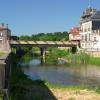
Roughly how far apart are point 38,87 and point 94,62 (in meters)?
38.4

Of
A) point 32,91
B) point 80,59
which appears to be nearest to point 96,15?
point 80,59

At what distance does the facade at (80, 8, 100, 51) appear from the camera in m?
86.1

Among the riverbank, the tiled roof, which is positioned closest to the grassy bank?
the riverbank

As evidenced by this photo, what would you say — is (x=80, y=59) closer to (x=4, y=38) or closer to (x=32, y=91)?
(x=4, y=38)

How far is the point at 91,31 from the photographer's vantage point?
88000 millimetres

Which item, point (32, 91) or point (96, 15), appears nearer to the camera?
point (32, 91)

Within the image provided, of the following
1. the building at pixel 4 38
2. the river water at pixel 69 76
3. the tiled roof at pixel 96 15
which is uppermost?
the tiled roof at pixel 96 15

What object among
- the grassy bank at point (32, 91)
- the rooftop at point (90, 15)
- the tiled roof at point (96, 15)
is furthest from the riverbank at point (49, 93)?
the rooftop at point (90, 15)

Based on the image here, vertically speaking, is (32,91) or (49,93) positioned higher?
(32,91)

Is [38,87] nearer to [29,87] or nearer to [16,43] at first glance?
[29,87]

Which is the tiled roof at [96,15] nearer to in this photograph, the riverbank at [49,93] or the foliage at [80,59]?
the foliage at [80,59]

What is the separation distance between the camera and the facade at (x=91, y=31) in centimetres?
8606

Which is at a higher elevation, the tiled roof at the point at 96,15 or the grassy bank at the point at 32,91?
the tiled roof at the point at 96,15

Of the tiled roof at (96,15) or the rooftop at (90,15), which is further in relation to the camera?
the rooftop at (90,15)
